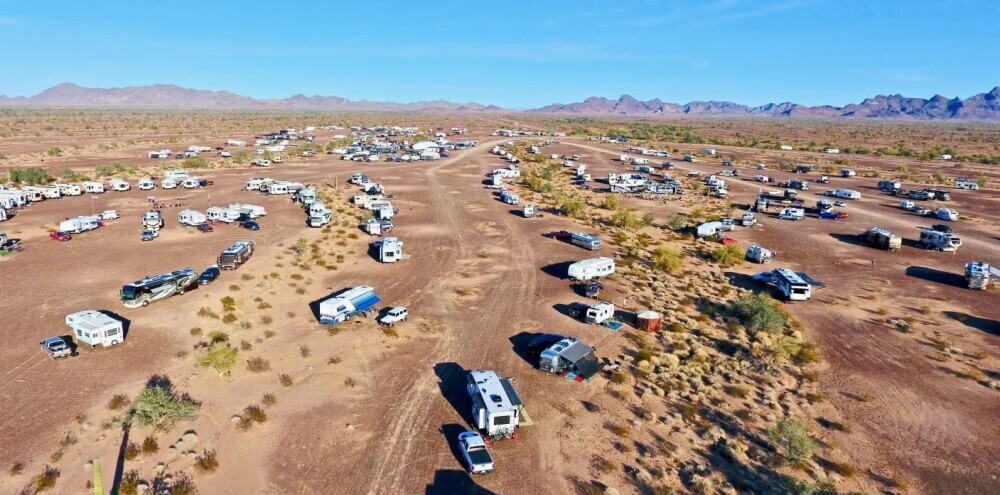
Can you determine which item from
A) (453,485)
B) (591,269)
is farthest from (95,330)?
(591,269)

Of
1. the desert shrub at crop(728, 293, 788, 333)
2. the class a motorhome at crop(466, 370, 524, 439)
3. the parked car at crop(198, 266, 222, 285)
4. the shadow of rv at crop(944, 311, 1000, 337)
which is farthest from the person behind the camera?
the parked car at crop(198, 266, 222, 285)

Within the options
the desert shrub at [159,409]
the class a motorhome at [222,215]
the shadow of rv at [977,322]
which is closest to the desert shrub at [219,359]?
the desert shrub at [159,409]

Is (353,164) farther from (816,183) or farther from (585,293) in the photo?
(816,183)

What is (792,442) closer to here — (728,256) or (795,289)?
(795,289)

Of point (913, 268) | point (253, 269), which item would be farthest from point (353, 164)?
point (913, 268)

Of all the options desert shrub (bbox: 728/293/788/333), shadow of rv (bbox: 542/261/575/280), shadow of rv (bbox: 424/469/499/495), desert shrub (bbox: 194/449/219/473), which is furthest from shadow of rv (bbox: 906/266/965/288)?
desert shrub (bbox: 194/449/219/473)

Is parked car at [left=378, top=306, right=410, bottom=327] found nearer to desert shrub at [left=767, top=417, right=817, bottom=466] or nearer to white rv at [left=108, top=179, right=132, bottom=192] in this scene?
desert shrub at [left=767, top=417, right=817, bottom=466]

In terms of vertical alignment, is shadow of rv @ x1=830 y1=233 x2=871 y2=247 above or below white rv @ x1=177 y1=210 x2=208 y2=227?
above
